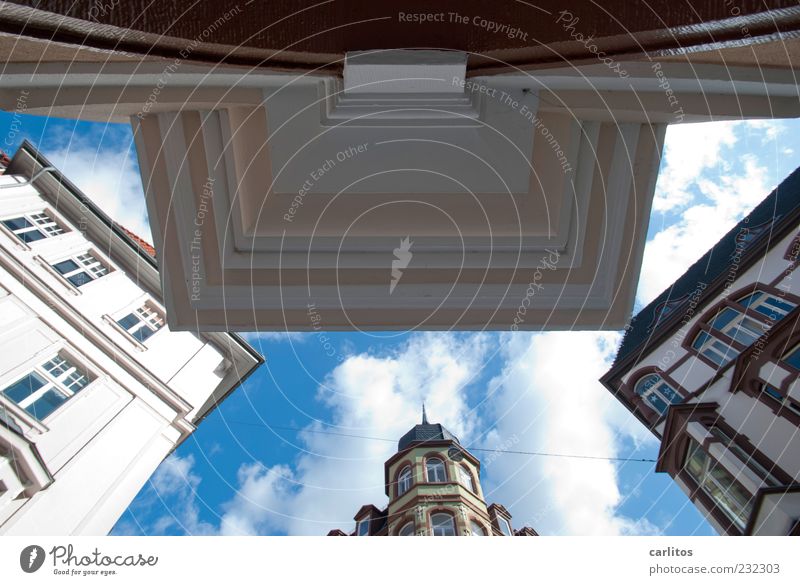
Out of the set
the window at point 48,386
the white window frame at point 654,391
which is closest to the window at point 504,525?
the white window frame at point 654,391

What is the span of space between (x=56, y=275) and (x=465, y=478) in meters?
20.9

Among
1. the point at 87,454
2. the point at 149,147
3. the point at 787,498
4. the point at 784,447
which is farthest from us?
the point at 87,454

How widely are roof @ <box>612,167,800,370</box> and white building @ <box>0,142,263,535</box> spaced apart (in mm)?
21778

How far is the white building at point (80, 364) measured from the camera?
13367 millimetres

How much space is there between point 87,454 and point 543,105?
1779 cm

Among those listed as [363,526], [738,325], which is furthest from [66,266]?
[738,325]

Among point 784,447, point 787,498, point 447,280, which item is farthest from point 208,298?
point 784,447

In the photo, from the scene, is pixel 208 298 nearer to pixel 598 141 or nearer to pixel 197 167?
pixel 197 167

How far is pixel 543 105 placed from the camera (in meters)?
3.68

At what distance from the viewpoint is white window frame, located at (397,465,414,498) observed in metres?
22.6

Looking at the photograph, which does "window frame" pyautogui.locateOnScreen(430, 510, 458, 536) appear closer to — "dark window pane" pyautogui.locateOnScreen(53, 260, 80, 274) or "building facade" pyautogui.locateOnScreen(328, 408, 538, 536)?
"building facade" pyautogui.locateOnScreen(328, 408, 538, 536)

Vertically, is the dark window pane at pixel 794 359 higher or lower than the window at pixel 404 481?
lower

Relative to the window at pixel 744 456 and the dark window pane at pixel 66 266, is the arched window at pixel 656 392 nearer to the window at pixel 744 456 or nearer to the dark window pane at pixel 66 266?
the window at pixel 744 456

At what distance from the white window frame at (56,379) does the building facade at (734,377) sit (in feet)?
69.4
